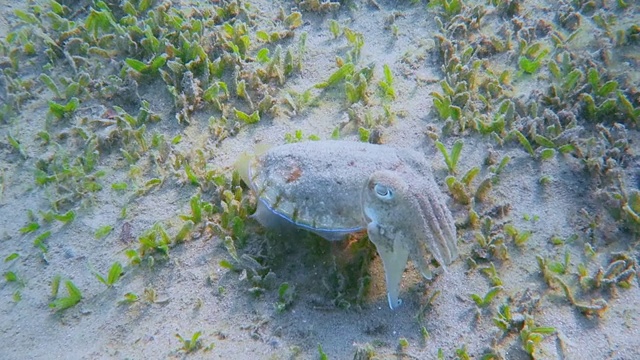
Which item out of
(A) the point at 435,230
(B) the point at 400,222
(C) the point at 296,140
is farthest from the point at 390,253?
Answer: (C) the point at 296,140

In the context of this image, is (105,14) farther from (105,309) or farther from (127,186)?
(105,309)

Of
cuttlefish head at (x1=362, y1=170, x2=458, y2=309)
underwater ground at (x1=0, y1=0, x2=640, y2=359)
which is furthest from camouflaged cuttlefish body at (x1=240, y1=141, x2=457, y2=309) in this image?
underwater ground at (x1=0, y1=0, x2=640, y2=359)

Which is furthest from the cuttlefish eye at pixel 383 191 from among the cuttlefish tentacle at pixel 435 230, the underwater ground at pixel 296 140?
the underwater ground at pixel 296 140

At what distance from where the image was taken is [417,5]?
222 inches

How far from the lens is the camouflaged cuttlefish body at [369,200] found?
2.87 meters

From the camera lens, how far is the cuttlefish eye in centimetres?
284

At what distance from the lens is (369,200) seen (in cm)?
289

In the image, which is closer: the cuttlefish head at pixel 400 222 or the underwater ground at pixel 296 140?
the cuttlefish head at pixel 400 222

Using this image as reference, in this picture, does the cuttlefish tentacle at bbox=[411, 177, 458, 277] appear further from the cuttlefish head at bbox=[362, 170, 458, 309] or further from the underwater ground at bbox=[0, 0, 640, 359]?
the underwater ground at bbox=[0, 0, 640, 359]

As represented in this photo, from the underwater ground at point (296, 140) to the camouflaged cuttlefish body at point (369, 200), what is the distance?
0.37 metres

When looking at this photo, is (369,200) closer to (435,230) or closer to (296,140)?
(435,230)

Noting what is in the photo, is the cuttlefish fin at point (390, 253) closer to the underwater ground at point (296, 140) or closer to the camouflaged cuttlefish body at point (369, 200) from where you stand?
the camouflaged cuttlefish body at point (369, 200)

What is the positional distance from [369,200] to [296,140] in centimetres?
141

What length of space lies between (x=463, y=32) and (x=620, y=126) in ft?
6.39
